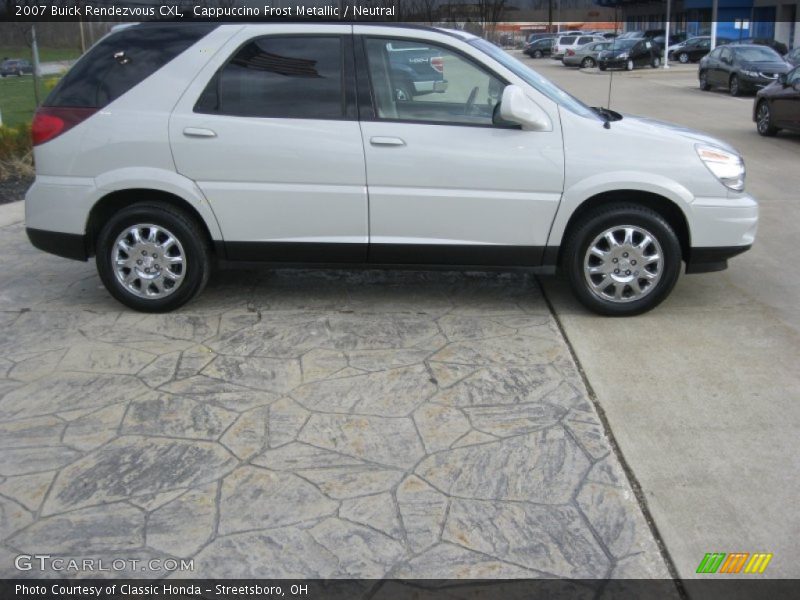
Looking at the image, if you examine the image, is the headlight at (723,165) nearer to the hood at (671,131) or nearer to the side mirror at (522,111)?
the hood at (671,131)

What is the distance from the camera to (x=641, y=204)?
5.76m

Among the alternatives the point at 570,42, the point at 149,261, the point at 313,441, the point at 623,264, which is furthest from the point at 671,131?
the point at 570,42

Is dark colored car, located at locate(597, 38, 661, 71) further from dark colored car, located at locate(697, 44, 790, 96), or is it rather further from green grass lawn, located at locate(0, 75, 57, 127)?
green grass lawn, located at locate(0, 75, 57, 127)

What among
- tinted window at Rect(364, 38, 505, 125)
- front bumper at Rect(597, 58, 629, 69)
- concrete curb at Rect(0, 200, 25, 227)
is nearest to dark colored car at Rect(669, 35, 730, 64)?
front bumper at Rect(597, 58, 629, 69)

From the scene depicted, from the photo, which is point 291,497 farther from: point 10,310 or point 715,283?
point 715,283

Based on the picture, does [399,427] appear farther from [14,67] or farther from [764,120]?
[14,67]

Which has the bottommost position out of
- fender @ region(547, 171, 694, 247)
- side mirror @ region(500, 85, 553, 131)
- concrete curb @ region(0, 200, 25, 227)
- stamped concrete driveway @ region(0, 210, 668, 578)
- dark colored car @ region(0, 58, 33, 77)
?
stamped concrete driveway @ region(0, 210, 668, 578)

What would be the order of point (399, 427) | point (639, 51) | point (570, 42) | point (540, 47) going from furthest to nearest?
point (540, 47) → point (570, 42) → point (639, 51) → point (399, 427)

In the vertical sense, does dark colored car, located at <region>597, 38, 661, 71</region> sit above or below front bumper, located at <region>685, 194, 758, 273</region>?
above

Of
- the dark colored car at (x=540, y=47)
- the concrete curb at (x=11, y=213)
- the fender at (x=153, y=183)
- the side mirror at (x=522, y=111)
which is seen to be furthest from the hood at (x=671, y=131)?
the dark colored car at (x=540, y=47)

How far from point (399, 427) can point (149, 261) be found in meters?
2.44

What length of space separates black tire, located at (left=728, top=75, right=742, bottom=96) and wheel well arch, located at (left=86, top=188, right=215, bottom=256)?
23.6 metres

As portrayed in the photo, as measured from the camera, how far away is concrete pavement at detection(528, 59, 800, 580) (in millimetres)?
3557

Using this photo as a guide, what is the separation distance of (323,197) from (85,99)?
1711mm
